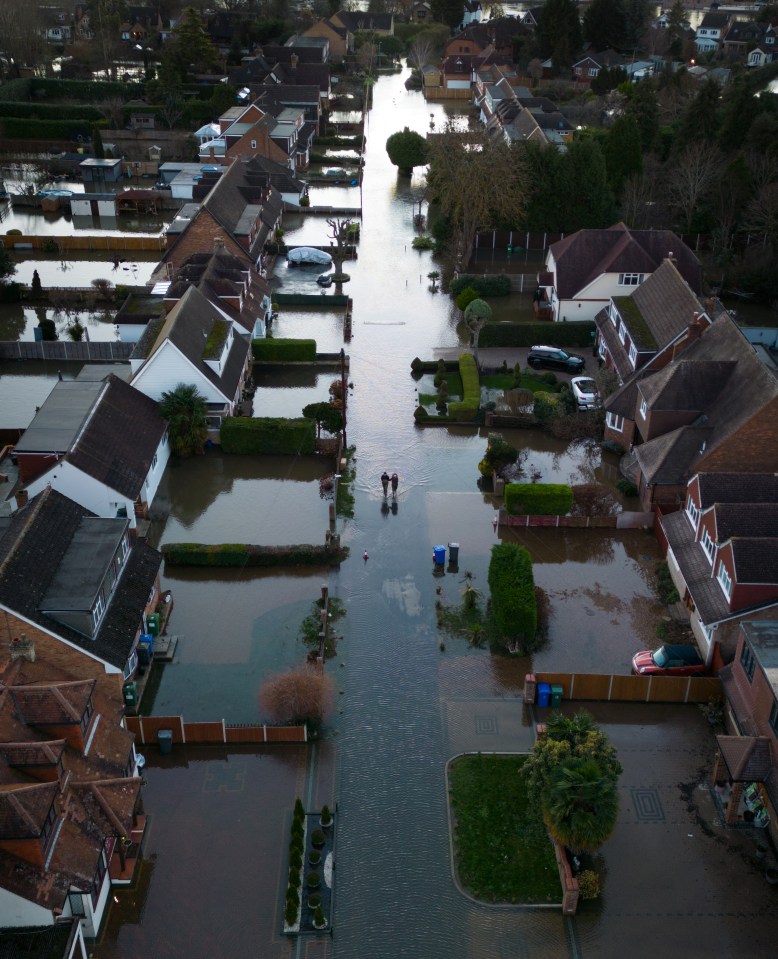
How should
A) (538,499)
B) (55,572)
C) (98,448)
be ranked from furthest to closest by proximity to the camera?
(538,499)
(98,448)
(55,572)

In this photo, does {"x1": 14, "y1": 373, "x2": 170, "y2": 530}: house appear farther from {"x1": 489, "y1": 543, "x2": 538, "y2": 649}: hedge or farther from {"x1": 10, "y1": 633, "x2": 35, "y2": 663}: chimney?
{"x1": 489, "y1": 543, "x2": 538, "y2": 649}: hedge

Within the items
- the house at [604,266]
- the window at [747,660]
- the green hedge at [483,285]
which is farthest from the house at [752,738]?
the green hedge at [483,285]

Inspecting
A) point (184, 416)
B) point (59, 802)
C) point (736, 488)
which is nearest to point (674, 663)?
point (736, 488)

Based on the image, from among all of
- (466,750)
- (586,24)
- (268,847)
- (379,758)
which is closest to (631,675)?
(466,750)

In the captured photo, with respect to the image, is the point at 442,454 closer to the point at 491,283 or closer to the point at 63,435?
the point at 63,435

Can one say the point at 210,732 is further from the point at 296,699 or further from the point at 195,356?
the point at 195,356

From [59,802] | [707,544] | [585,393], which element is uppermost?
[707,544]
